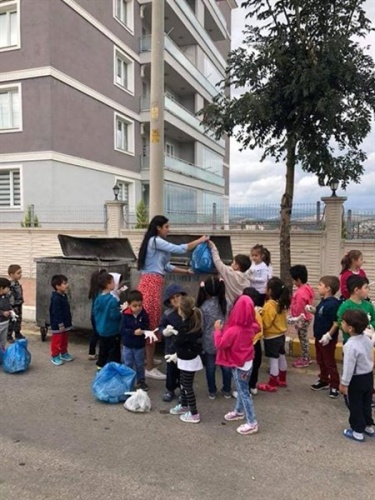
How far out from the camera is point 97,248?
682 cm

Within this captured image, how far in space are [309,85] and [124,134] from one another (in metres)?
17.1

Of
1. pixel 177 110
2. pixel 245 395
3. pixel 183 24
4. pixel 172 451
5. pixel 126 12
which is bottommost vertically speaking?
pixel 172 451

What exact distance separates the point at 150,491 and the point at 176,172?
23.1 metres

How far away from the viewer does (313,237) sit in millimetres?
9148

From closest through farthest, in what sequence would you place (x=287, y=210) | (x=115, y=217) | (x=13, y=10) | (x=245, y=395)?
(x=245, y=395), (x=287, y=210), (x=115, y=217), (x=13, y=10)

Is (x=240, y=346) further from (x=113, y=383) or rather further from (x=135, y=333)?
(x=113, y=383)

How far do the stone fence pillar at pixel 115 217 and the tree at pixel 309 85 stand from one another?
16.4 feet

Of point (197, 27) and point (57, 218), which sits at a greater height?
point (197, 27)

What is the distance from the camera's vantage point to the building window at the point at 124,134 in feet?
70.0

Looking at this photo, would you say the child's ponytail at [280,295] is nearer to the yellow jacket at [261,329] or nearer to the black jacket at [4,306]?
the yellow jacket at [261,329]

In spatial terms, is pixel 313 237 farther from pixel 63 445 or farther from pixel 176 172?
pixel 176 172

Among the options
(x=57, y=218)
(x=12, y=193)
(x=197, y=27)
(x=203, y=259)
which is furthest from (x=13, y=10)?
(x=203, y=259)

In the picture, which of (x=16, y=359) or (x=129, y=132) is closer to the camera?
(x=16, y=359)

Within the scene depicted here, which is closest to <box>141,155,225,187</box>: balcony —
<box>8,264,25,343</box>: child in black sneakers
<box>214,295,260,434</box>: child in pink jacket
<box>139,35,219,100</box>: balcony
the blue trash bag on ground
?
<box>139,35,219,100</box>: balcony
